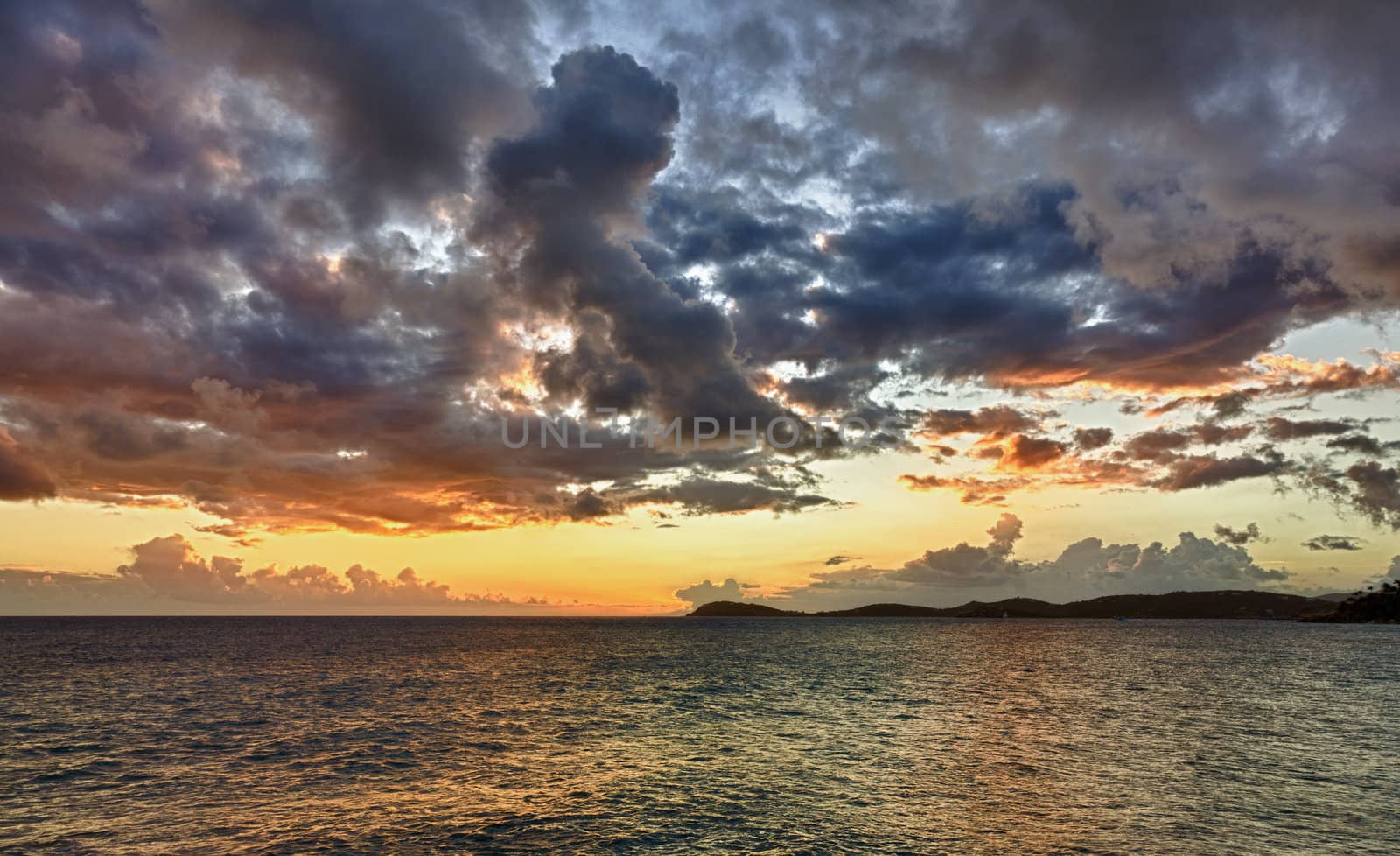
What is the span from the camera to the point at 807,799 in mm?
40594

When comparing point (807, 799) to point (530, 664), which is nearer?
point (807, 799)

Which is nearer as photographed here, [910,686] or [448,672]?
[910,686]

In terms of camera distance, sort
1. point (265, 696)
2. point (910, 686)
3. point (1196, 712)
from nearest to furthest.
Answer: point (1196, 712) → point (265, 696) → point (910, 686)

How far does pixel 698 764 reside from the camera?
49.1 m

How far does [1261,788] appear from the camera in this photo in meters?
42.8

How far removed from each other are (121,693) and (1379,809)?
350 feet

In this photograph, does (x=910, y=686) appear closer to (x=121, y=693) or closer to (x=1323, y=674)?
(x=1323, y=674)

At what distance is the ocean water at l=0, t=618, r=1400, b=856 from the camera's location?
34594 mm

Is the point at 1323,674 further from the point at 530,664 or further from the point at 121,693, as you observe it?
the point at 121,693

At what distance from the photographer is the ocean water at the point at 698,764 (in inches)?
1362

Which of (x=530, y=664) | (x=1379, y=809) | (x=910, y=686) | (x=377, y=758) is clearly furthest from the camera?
(x=530, y=664)

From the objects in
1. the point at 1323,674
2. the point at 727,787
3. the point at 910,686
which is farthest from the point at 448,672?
the point at 1323,674

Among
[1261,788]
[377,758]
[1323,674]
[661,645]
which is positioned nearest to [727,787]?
[377,758]

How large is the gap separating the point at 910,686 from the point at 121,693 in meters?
88.1
